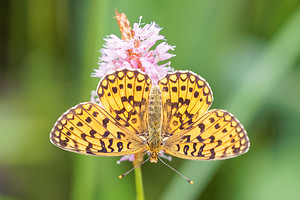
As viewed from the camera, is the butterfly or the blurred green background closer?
the butterfly

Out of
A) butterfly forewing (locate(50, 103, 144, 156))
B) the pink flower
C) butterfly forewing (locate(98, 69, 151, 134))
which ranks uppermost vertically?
the pink flower

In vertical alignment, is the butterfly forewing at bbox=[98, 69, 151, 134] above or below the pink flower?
below

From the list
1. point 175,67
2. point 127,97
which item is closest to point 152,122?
point 127,97

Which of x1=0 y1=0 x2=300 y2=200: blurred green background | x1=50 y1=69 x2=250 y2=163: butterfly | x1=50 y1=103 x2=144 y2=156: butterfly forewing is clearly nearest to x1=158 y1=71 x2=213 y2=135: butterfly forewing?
x1=50 y1=69 x2=250 y2=163: butterfly

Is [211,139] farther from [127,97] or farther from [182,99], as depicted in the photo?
[127,97]

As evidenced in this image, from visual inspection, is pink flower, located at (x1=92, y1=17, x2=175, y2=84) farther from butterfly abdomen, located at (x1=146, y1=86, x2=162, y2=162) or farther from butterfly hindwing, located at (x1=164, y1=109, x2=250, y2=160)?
butterfly hindwing, located at (x1=164, y1=109, x2=250, y2=160)

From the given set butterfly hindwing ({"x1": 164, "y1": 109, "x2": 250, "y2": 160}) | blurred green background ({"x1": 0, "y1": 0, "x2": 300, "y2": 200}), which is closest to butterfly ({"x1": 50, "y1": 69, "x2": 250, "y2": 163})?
butterfly hindwing ({"x1": 164, "y1": 109, "x2": 250, "y2": 160})

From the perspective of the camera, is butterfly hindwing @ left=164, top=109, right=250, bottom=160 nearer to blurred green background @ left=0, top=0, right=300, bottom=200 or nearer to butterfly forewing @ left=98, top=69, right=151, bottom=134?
butterfly forewing @ left=98, top=69, right=151, bottom=134
